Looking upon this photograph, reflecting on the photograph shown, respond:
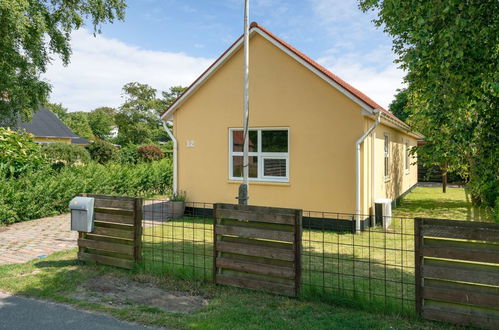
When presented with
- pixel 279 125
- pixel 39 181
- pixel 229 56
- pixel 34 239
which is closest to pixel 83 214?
pixel 34 239

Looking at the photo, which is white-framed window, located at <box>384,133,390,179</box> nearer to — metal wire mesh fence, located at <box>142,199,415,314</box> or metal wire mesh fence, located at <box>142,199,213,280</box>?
metal wire mesh fence, located at <box>142,199,415,314</box>

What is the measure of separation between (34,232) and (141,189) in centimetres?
677

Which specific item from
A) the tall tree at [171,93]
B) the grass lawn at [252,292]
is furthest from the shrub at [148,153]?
the tall tree at [171,93]

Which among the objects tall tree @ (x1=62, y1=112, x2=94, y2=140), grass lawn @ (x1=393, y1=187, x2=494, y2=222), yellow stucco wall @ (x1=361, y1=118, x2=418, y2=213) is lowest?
grass lawn @ (x1=393, y1=187, x2=494, y2=222)

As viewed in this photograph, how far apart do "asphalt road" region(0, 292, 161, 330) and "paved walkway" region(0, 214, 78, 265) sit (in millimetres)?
2413

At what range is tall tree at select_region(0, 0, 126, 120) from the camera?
1531cm

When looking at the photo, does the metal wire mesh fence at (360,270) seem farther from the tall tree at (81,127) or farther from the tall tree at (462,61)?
the tall tree at (81,127)

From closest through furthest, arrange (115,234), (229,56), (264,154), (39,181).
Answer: (115,234), (264,154), (229,56), (39,181)

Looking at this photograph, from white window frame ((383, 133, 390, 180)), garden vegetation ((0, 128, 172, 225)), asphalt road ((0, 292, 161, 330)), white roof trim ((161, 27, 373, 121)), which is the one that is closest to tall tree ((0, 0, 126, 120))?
garden vegetation ((0, 128, 172, 225))

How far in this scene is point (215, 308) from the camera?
461 centimetres

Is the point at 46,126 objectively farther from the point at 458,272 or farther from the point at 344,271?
the point at 458,272

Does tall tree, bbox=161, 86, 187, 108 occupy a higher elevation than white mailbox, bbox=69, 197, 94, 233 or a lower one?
higher

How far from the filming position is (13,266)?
6.38 meters

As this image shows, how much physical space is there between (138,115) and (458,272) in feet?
154
